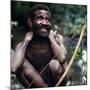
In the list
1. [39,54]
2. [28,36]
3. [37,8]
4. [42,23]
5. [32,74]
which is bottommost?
[32,74]

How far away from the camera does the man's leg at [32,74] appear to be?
6.73 ft

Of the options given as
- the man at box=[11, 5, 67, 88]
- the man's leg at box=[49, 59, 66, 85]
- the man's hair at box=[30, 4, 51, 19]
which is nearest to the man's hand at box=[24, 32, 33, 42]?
the man at box=[11, 5, 67, 88]

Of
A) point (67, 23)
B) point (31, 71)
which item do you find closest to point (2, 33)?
point (31, 71)

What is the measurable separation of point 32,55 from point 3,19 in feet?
1.28

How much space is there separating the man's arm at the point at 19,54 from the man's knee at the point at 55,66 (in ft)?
0.88

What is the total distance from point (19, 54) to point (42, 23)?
339 mm

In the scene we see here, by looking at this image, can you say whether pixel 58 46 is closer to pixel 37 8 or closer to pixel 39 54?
pixel 39 54

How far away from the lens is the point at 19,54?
6.71 feet

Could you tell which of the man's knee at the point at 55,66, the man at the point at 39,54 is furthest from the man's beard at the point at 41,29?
the man's knee at the point at 55,66

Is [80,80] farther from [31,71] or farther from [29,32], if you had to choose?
[29,32]

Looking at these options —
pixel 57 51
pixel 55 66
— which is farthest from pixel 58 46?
pixel 55 66

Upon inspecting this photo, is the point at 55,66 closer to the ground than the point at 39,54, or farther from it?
closer to the ground

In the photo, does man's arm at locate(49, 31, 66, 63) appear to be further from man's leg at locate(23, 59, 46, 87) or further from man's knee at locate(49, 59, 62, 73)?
man's leg at locate(23, 59, 46, 87)

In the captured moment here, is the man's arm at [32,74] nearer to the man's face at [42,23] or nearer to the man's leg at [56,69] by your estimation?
the man's leg at [56,69]
